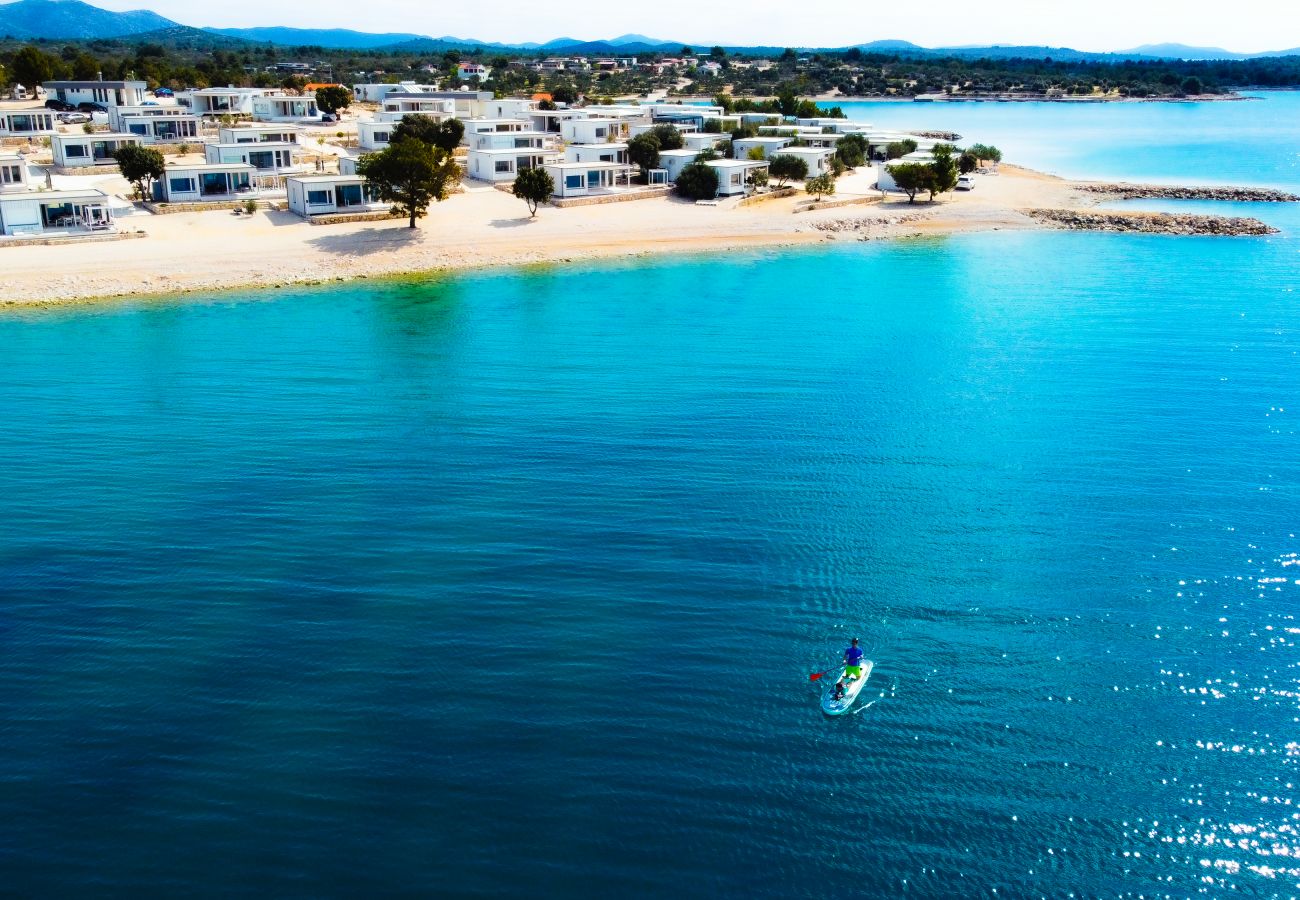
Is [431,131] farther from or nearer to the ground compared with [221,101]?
nearer to the ground

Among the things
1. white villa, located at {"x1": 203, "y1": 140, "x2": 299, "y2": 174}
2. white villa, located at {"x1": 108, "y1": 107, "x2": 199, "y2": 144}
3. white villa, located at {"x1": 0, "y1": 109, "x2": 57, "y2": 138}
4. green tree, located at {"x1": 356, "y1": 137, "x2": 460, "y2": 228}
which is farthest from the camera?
white villa, located at {"x1": 0, "y1": 109, "x2": 57, "y2": 138}

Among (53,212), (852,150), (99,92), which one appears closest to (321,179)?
(53,212)

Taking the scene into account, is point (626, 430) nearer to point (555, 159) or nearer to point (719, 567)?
point (719, 567)

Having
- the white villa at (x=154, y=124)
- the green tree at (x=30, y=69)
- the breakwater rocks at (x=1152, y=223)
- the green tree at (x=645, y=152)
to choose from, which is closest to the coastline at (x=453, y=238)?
the breakwater rocks at (x=1152, y=223)

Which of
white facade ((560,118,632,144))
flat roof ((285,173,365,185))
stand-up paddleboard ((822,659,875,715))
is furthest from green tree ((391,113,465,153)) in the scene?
stand-up paddleboard ((822,659,875,715))

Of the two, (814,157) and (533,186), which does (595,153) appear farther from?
(814,157)

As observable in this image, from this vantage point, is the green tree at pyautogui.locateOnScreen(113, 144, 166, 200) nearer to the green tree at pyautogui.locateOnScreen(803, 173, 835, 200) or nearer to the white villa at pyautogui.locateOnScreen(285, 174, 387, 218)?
the white villa at pyautogui.locateOnScreen(285, 174, 387, 218)
